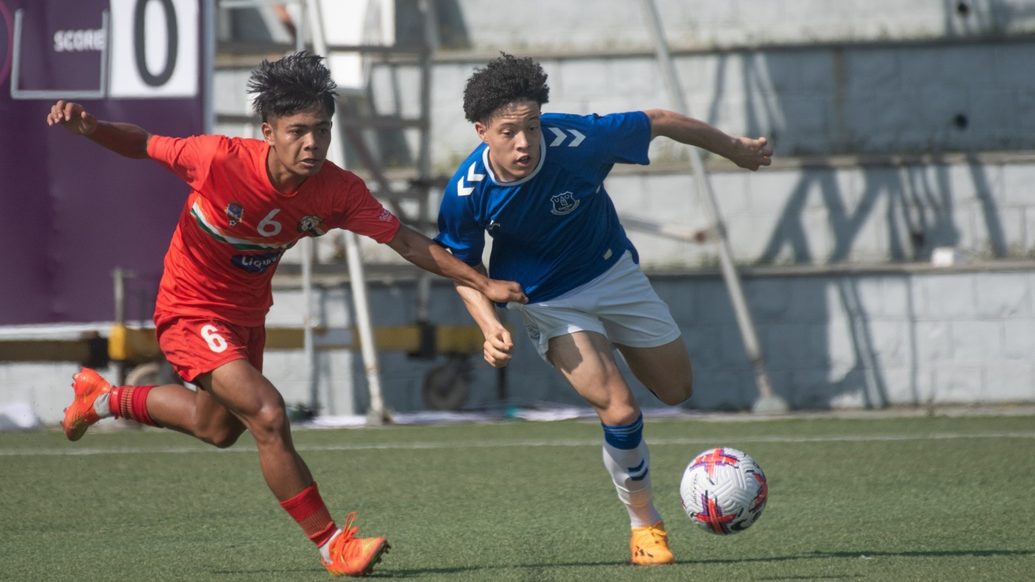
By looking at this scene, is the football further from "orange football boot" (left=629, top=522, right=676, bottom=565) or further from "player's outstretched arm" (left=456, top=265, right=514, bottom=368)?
"player's outstretched arm" (left=456, top=265, right=514, bottom=368)

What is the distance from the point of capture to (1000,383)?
40.7ft

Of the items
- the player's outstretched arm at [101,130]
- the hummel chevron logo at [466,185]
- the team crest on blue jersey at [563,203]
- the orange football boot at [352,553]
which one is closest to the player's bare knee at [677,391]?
the team crest on blue jersey at [563,203]

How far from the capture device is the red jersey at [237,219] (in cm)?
569

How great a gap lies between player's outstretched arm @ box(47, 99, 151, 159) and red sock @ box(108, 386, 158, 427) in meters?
1.06

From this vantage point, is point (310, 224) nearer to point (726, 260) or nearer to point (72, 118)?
point (72, 118)

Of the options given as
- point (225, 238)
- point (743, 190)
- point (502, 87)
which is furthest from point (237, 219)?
point (743, 190)

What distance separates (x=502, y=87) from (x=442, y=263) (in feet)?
2.33

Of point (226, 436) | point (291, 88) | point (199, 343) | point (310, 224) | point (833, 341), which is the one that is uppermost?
point (291, 88)

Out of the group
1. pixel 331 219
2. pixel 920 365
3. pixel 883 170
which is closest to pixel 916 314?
pixel 920 365

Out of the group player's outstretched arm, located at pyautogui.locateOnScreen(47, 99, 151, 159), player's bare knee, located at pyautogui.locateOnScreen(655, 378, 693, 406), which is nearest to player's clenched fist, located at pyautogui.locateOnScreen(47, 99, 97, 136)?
player's outstretched arm, located at pyautogui.locateOnScreen(47, 99, 151, 159)

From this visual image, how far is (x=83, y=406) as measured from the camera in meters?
6.54

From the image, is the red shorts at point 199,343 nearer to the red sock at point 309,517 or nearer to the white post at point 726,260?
the red sock at point 309,517

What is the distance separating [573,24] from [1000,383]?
5.24 meters

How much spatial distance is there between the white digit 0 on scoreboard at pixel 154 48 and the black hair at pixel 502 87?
5886mm
